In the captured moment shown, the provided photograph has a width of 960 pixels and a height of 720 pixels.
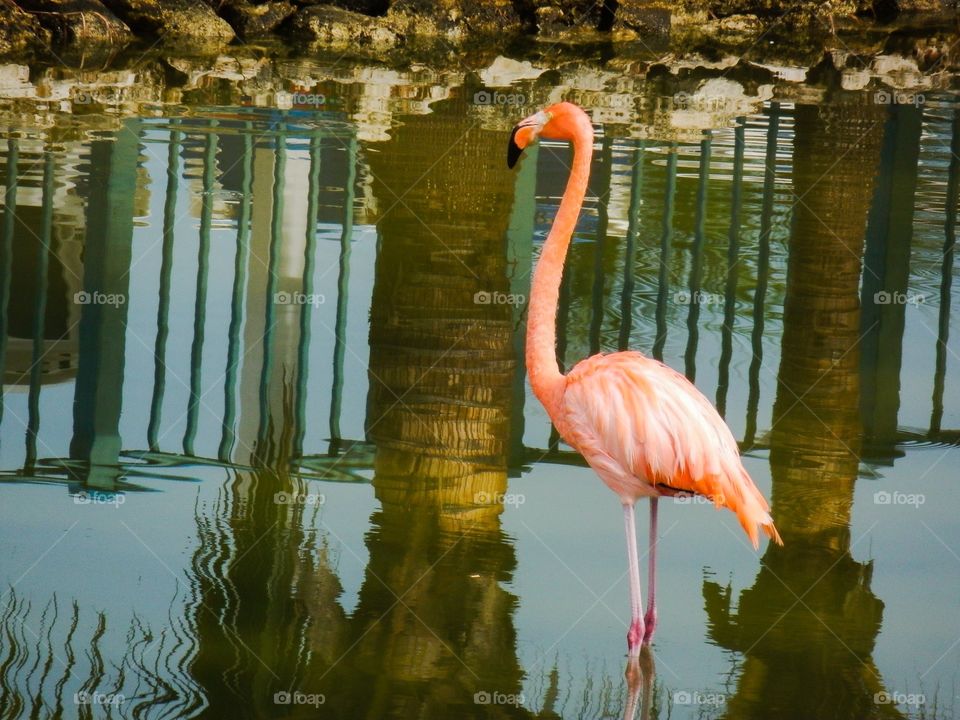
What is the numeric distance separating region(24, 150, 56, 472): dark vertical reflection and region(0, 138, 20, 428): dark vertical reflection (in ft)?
0.44

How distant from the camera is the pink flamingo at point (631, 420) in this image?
3805 mm

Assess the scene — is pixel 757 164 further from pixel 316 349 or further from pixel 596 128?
pixel 316 349

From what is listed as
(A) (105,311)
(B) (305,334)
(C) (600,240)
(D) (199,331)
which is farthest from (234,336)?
(C) (600,240)

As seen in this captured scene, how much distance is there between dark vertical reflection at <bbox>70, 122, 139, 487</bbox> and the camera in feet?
17.2

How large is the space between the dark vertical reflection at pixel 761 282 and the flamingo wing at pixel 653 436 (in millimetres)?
1677

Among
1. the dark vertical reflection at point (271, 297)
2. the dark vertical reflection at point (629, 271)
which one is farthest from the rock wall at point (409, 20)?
the dark vertical reflection at point (629, 271)

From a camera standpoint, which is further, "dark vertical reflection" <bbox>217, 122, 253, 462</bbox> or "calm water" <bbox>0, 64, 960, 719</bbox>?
"dark vertical reflection" <bbox>217, 122, 253, 462</bbox>

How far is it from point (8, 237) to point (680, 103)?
813cm

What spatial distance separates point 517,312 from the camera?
688 cm

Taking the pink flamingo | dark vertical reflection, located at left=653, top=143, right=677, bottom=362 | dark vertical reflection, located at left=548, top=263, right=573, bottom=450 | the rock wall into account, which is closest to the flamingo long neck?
the pink flamingo

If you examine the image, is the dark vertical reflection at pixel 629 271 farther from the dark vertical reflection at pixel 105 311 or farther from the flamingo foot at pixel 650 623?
the flamingo foot at pixel 650 623

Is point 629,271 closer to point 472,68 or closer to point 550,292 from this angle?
point 550,292

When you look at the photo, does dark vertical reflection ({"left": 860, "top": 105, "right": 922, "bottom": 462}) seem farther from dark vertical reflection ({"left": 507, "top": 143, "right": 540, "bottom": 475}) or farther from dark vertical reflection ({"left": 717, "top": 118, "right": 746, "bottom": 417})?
dark vertical reflection ({"left": 507, "top": 143, "right": 540, "bottom": 475})

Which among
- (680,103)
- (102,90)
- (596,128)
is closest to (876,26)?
(680,103)
